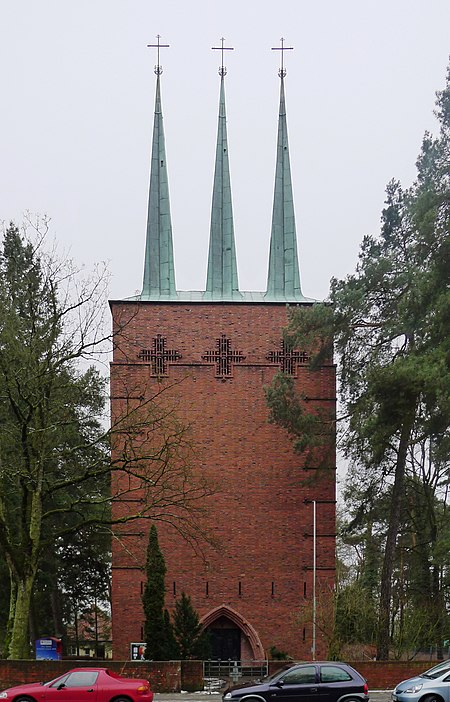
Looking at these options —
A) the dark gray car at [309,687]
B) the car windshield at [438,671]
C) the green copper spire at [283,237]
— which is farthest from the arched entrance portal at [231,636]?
the dark gray car at [309,687]

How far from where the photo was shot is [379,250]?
3281 centimetres

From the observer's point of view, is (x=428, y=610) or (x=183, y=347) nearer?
(x=428, y=610)

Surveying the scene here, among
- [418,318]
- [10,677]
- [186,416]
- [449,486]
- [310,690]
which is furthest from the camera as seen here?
[449,486]

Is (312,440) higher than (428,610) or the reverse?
higher

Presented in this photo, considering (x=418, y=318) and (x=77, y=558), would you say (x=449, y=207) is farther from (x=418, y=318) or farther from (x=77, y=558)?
(x=77, y=558)

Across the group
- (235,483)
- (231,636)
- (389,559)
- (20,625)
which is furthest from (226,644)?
(20,625)

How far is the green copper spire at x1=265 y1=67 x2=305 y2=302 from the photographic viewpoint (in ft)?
128

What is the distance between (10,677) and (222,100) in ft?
80.1

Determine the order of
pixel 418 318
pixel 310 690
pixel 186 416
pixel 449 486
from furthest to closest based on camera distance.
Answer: pixel 449 486
pixel 186 416
pixel 418 318
pixel 310 690

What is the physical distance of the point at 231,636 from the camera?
36.1 metres

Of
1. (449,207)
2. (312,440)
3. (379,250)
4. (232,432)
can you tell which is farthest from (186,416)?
(449,207)

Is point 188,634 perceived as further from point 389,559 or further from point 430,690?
point 430,690

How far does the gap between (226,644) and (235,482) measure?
537cm

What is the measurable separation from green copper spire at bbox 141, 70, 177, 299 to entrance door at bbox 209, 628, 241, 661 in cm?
1183
